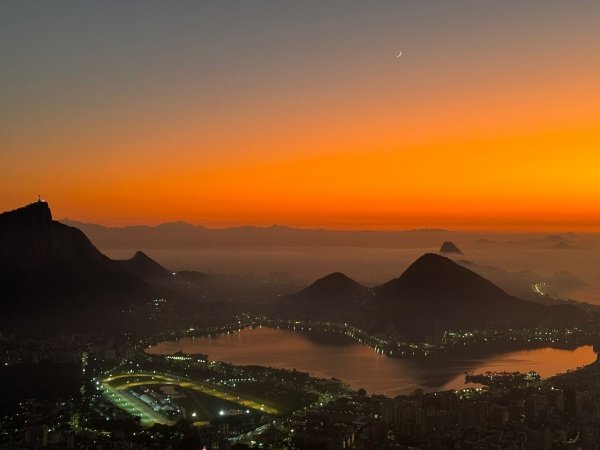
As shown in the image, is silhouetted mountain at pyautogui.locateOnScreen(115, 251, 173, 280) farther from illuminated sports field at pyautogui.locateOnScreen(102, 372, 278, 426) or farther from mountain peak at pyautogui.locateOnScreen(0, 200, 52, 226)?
illuminated sports field at pyautogui.locateOnScreen(102, 372, 278, 426)

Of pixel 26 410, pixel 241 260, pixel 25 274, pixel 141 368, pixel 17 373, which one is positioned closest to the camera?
pixel 26 410

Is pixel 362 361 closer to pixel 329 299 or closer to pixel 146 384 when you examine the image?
pixel 146 384

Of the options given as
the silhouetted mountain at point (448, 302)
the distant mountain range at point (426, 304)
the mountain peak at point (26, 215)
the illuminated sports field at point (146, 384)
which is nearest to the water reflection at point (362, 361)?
the illuminated sports field at point (146, 384)

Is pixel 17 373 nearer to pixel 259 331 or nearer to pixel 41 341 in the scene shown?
pixel 41 341

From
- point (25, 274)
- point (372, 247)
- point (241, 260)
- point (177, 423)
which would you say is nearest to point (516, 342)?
point (177, 423)

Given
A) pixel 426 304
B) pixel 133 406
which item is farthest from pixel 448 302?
pixel 133 406
